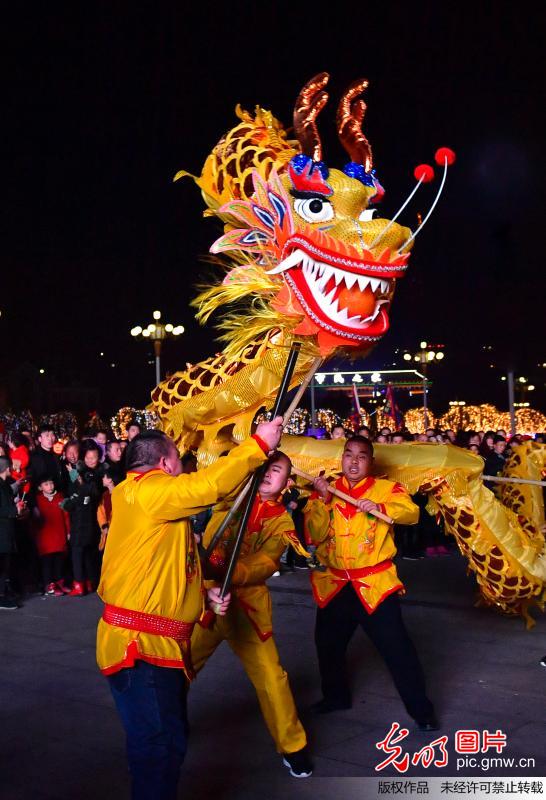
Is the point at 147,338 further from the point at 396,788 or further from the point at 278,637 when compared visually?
the point at 396,788

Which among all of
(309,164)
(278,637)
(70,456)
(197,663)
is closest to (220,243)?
(309,164)

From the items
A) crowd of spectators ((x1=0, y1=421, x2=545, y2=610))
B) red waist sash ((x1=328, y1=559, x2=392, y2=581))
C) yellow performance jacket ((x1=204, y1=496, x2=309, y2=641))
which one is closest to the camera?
yellow performance jacket ((x1=204, y1=496, x2=309, y2=641))

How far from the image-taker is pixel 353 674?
18.9ft

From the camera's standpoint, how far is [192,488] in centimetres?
313

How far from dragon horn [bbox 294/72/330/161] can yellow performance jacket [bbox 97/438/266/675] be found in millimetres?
2114

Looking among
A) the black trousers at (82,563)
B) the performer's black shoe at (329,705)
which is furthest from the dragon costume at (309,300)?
the black trousers at (82,563)

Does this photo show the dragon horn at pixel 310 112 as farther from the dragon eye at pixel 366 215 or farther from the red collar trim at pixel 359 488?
the red collar trim at pixel 359 488

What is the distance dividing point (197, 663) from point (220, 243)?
86.4 inches

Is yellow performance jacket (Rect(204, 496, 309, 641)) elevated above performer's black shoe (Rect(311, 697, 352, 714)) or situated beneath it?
elevated above

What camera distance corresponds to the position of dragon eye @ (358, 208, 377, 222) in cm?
464

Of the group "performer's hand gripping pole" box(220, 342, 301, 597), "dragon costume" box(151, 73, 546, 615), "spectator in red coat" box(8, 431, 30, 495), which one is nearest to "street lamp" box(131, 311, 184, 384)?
"spectator in red coat" box(8, 431, 30, 495)

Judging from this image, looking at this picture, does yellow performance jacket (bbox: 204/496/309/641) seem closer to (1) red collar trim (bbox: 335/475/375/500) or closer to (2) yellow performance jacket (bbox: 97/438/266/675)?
(1) red collar trim (bbox: 335/475/375/500)

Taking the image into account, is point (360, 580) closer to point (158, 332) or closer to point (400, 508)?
point (400, 508)

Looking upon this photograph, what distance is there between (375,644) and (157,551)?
6.53 ft
